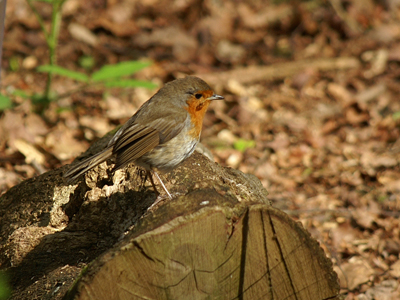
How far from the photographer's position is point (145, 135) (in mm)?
3156

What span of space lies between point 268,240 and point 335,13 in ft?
22.9

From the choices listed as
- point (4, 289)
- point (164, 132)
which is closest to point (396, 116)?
point (164, 132)

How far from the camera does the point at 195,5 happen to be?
8.23m

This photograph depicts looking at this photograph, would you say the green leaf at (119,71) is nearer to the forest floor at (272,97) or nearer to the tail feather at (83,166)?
the forest floor at (272,97)

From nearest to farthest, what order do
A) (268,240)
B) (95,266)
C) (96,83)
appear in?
1. (95,266)
2. (268,240)
3. (96,83)

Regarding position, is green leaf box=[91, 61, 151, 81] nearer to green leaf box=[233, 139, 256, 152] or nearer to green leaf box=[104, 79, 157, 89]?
green leaf box=[104, 79, 157, 89]

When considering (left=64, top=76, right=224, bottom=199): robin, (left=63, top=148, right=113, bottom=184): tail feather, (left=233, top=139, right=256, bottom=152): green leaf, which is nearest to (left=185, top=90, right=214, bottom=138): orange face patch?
(left=64, top=76, right=224, bottom=199): robin

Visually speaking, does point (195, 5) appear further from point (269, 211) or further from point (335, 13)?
point (269, 211)

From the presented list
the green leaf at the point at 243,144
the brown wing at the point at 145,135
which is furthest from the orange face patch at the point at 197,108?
the green leaf at the point at 243,144

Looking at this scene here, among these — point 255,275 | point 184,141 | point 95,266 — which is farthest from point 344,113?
point 95,266

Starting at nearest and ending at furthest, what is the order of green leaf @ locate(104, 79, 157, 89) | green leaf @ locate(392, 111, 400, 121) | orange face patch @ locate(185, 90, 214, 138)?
orange face patch @ locate(185, 90, 214, 138) < green leaf @ locate(104, 79, 157, 89) < green leaf @ locate(392, 111, 400, 121)

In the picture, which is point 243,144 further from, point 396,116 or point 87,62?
point 87,62

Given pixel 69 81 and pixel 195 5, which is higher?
pixel 195 5

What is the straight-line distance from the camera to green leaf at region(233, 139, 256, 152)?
18.0ft
